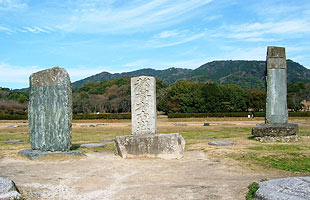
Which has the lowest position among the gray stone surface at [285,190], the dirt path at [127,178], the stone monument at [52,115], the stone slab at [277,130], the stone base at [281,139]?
the dirt path at [127,178]

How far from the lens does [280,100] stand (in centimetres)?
1330

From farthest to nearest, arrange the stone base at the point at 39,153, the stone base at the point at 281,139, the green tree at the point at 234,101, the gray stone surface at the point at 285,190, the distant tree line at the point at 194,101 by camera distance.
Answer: the green tree at the point at 234,101
the distant tree line at the point at 194,101
the stone base at the point at 281,139
the stone base at the point at 39,153
the gray stone surface at the point at 285,190

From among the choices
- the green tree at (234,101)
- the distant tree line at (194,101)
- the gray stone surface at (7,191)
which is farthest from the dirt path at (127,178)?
the green tree at (234,101)

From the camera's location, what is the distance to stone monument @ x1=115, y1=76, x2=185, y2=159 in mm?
9508

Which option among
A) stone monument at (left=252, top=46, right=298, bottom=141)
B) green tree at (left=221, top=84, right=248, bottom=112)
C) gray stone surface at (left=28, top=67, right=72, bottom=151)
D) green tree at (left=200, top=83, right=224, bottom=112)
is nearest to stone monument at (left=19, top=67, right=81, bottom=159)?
gray stone surface at (left=28, top=67, right=72, bottom=151)

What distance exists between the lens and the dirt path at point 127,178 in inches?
222

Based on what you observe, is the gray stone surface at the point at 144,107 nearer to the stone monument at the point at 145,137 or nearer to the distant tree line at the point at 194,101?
the stone monument at the point at 145,137

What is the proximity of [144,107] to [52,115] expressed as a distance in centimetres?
293

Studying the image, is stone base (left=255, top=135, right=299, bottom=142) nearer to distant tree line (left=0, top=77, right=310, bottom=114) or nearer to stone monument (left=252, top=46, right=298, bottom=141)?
stone monument (left=252, top=46, right=298, bottom=141)

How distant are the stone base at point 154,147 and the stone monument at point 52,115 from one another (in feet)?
5.68

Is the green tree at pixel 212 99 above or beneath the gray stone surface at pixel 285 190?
above

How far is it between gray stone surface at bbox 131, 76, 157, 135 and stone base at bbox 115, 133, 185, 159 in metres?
0.54

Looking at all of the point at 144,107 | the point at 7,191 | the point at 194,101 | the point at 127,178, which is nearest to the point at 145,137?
the point at 144,107

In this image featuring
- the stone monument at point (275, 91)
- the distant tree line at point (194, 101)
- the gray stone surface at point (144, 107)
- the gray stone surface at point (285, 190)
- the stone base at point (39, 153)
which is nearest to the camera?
the gray stone surface at point (285, 190)
